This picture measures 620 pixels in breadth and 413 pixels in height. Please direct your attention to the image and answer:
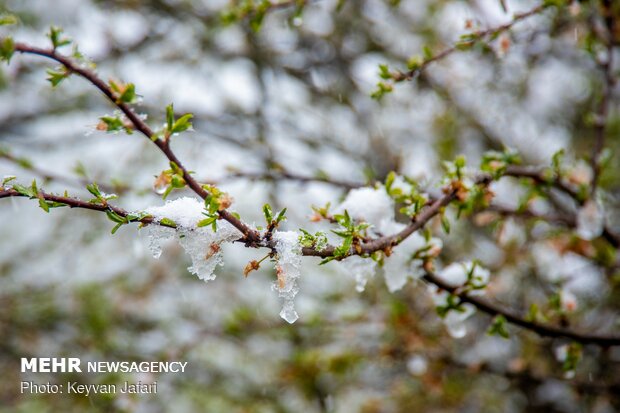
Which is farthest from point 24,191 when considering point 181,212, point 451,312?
point 451,312

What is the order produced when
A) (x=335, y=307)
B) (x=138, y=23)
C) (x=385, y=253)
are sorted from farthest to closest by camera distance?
(x=138, y=23)
(x=335, y=307)
(x=385, y=253)

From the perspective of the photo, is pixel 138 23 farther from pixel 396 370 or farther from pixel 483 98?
pixel 396 370

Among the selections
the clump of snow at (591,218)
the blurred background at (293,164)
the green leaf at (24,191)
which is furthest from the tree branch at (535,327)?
the blurred background at (293,164)

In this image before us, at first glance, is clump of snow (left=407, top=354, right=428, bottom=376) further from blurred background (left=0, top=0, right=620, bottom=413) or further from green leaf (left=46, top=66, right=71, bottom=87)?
→ green leaf (left=46, top=66, right=71, bottom=87)

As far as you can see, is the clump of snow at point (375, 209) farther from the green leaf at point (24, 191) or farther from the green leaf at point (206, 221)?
the green leaf at point (24, 191)

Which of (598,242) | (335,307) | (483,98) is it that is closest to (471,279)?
(598,242)

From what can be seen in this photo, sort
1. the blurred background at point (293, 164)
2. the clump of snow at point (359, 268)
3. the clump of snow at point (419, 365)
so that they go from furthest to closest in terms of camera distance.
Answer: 1. the blurred background at point (293, 164)
2. the clump of snow at point (419, 365)
3. the clump of snow at point (359, 268)

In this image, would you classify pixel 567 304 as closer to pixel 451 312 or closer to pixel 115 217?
pixel 451 312
